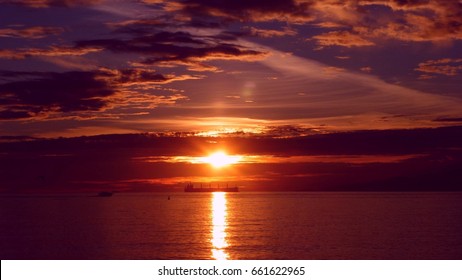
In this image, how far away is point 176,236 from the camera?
347 feet

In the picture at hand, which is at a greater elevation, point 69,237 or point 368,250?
point 368,250

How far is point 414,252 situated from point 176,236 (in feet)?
139

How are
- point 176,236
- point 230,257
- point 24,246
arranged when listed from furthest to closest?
1. point 176,236
2. point 24,246
3. point 230,257

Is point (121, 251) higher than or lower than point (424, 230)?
higher

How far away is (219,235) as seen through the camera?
109 meters

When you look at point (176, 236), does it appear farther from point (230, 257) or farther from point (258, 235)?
point (230, 257)

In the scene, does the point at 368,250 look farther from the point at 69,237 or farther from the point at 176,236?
the point at 69,237

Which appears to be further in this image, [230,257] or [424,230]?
[424,230]

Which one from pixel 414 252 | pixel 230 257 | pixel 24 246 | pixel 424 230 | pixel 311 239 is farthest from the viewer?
pixel 424 230
